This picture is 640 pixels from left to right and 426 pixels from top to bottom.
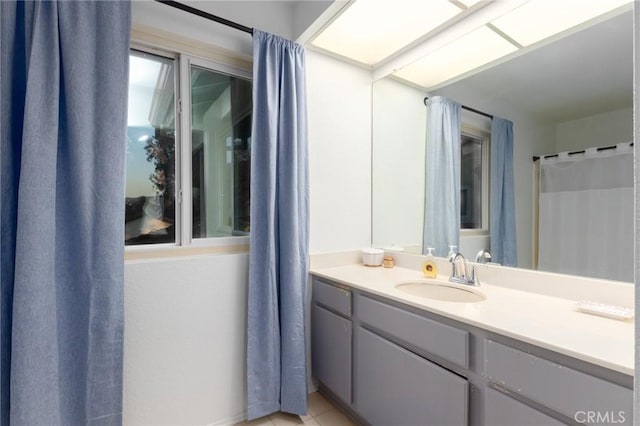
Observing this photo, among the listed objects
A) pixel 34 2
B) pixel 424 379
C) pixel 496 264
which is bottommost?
pixel 424 379

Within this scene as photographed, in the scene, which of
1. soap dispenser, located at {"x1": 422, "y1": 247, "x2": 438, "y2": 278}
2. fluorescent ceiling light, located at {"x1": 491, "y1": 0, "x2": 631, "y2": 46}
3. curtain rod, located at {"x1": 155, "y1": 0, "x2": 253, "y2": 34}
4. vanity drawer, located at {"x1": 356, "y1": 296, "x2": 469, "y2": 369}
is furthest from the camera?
soap dispenser, located at {"x1": 422, "y1": 247, "x2": 438, "y2": 278}

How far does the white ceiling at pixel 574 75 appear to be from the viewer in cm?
120

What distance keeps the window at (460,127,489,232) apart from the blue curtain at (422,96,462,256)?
0.04 metres

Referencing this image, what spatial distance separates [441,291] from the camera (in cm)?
169

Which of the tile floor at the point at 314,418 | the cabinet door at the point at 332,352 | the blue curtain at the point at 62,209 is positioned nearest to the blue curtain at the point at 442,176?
the cabinet door at the point at 332,352

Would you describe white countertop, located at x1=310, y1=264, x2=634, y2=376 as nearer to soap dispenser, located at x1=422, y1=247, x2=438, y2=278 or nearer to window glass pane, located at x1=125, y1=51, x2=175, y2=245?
soap dispenser, located at x1=422, y1=247, x2=438, y2=278

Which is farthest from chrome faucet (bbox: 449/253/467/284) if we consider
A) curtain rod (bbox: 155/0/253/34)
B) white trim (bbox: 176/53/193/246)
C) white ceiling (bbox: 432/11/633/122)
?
curtain rod (bbox: 155/0/253/34)

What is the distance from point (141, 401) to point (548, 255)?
7.26 feet

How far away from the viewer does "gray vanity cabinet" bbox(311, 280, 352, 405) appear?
171 centimetres

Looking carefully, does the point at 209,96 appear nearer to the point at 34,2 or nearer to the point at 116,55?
the point at 116,55

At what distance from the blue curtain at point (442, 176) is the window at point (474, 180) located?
0.04 m

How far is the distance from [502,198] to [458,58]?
931 millimetres

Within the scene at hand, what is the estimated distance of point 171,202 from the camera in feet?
5.51

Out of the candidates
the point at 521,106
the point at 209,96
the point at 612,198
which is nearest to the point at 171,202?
the point at 209,96
